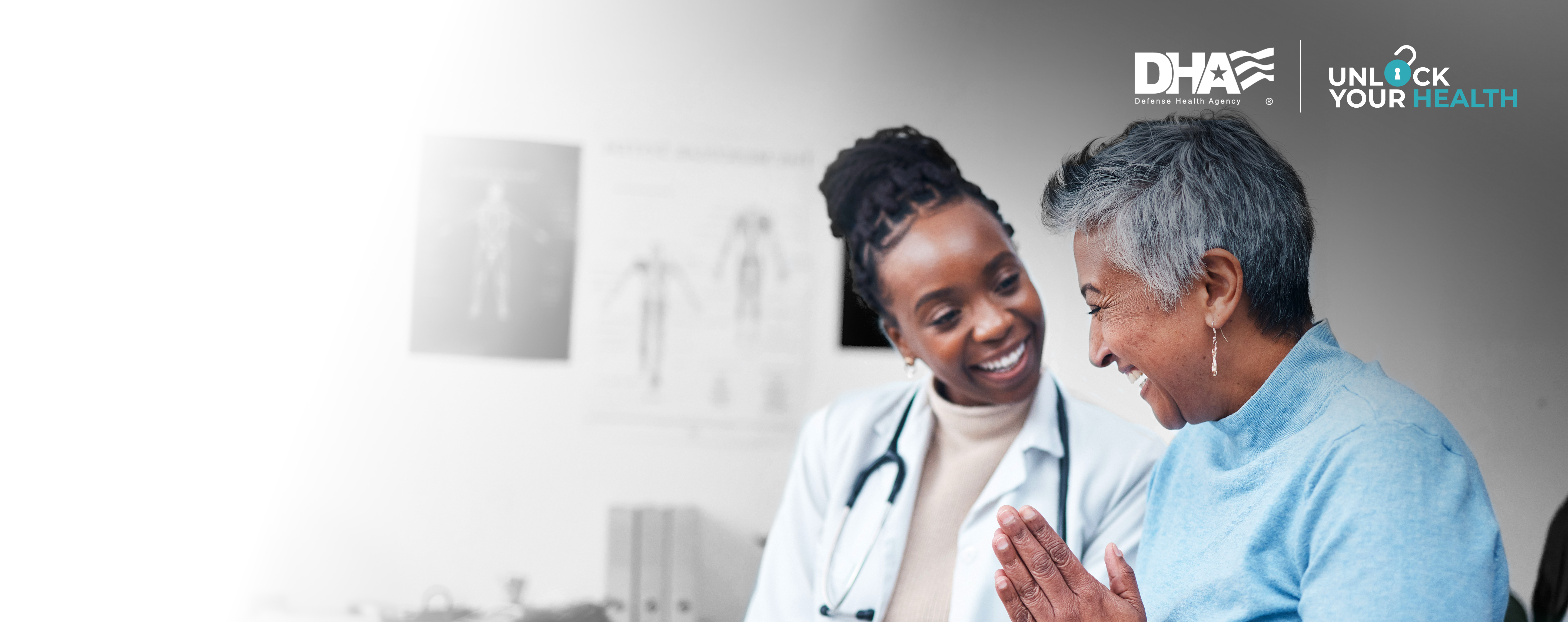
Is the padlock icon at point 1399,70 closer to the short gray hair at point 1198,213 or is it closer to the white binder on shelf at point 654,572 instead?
the short gray hair at point 1198,213

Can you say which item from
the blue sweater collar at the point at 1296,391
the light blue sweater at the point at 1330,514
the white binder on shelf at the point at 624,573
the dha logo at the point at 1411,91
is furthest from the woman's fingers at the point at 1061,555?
the dha logo at the point at 1411,91

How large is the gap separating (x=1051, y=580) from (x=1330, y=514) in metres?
0.36

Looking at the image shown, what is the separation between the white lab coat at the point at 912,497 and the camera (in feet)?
5.81

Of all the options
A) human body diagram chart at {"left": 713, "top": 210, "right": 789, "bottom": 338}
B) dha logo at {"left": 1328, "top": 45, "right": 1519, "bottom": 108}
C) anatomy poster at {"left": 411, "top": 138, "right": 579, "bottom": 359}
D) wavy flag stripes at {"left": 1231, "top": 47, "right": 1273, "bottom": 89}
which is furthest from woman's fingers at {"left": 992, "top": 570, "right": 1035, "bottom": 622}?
dha logo at {"left": 1328, "top": 45, "right": 1519, "bottom": 108}

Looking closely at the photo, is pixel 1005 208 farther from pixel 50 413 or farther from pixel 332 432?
pixel 50 413

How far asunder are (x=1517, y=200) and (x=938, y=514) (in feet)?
4.29

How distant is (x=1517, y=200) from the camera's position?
6.07ft

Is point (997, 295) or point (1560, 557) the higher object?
point (997, 295)

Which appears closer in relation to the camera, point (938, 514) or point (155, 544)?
point (938, 514)

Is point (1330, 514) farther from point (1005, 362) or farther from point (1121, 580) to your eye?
point (1005, 362)

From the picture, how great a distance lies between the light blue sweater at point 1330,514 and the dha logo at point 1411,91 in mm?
813

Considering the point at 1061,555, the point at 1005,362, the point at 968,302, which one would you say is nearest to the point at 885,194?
the point at 968,302

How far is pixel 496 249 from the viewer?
1.88 m

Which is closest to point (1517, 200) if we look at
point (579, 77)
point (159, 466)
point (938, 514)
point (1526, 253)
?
point (1526, 253)
